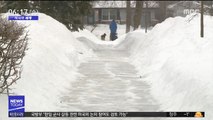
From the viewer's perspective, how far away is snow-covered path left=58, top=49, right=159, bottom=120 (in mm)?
9750

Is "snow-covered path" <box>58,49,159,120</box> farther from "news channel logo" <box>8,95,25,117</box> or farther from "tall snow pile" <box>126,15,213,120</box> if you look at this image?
"news channel logo" <box>8,95,25,117</box>

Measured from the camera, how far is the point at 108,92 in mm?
11391

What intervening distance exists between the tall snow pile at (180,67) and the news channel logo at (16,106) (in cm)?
308

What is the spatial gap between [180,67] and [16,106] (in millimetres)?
4968

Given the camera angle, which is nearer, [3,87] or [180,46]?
[3,87]

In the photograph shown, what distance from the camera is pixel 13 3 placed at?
2455 centimetres

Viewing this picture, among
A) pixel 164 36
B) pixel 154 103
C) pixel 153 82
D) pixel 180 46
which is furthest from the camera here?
pixel 164 36

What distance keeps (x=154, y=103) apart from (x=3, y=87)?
3450mm

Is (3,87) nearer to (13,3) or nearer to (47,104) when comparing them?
(47,104)

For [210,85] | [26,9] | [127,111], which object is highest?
[26,9]

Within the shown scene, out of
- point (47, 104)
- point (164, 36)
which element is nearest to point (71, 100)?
point (47, 104)

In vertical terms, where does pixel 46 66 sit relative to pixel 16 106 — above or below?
above
